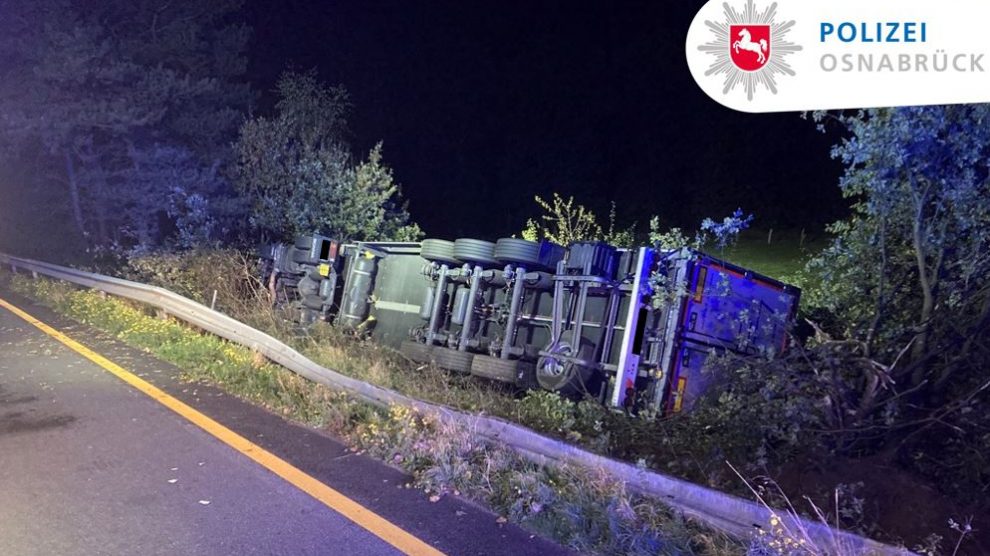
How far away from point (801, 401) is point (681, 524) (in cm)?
141

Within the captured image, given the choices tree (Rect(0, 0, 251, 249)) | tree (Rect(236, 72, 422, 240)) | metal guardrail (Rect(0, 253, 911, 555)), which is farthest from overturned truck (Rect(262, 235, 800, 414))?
tree (Rect(0, 0, 251, 249))

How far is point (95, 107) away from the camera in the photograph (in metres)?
19.6

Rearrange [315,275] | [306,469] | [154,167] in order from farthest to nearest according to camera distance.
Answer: [154,167] → [315,275] → [306,469]

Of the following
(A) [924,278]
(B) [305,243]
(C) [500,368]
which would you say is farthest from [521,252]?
(B) [305,243]

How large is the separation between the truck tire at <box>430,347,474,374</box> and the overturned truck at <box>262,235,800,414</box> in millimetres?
13

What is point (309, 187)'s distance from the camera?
1420 centimetres

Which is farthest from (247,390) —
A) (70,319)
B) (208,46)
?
(208,46)

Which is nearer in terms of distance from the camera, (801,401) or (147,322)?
(801,401)

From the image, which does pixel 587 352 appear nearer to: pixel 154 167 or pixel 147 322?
pixel 147 322

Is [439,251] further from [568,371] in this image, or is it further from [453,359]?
[568,371]

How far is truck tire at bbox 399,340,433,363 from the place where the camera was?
8.38 metres

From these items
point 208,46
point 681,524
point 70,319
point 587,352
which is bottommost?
point 70,319

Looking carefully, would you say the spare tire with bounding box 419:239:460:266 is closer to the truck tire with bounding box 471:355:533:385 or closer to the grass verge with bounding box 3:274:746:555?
the grass verge with bounding box 3:274:746:555

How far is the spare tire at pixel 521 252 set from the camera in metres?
7.57
